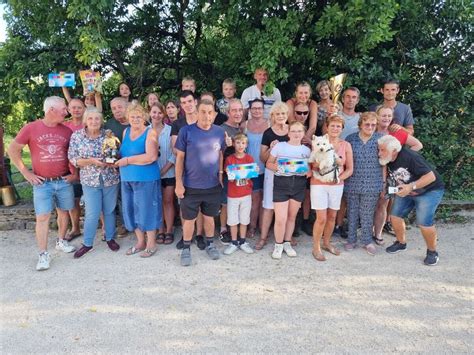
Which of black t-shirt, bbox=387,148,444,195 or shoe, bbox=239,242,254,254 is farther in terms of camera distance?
shoe, bbox=239,242,254,254

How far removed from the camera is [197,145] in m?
4.15

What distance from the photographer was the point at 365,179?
14.6 feet

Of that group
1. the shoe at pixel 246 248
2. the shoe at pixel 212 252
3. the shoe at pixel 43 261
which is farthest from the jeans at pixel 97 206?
the shoe at pixel 246 248

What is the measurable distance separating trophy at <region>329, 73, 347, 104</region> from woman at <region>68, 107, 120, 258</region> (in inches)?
126

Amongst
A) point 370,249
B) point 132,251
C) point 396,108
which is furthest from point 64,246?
point 396,108

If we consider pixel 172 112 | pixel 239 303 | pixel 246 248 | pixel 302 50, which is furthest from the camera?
pixel 302 50

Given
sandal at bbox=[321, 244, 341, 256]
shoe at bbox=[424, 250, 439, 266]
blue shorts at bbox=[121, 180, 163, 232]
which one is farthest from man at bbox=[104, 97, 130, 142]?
shoe at bbox=[424, 250, 439, 266]

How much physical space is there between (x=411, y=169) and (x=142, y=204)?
3.14 metres

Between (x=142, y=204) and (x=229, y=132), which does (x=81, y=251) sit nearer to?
(x=142, y=204)

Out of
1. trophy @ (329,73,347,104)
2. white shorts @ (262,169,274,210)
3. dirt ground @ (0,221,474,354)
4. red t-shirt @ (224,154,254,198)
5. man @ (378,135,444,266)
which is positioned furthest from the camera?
trophy @ (329,73,347,104)

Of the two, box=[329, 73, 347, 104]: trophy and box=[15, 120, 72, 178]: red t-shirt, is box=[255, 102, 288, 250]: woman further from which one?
box=[15, 120, 72, 178]: red t-shirt

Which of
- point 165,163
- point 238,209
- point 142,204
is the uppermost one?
point 165,163

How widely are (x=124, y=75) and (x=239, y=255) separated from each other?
14.1ft

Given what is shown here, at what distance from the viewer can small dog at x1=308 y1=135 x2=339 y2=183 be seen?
411 centimetres
